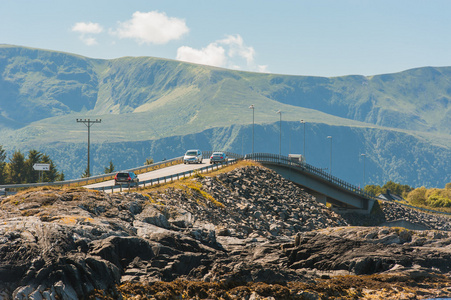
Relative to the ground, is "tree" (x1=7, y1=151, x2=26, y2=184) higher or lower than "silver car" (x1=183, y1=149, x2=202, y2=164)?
lower

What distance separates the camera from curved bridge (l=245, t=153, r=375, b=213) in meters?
93.4

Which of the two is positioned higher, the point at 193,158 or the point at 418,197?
the point at 193,158

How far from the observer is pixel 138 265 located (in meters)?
35.4

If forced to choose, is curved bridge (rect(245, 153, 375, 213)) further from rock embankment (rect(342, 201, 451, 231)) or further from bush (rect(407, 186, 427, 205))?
bush (rect(407, 186, 427, 205))

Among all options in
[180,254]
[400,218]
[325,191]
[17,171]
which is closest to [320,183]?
[325,191]

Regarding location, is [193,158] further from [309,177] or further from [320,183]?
[320,183]

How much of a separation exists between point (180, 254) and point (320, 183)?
62.4 metres

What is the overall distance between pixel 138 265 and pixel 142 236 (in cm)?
435

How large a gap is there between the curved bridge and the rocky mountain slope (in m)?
34.7

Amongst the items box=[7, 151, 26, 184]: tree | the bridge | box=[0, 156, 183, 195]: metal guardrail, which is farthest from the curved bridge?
box=[7, 151, 26, 184]: tree

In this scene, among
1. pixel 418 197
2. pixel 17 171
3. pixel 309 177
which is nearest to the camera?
pixel 309 177

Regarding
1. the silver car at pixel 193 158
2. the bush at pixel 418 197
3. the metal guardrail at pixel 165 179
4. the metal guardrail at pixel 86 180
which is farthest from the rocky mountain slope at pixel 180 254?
the bush at pixel 418 197

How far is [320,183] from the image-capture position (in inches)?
3853

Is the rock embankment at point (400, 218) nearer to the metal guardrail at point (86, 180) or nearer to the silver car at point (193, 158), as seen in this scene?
the silver car at point (193, 158)
